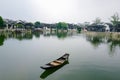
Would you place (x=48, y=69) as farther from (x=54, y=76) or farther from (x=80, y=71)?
(x=80, y=71)

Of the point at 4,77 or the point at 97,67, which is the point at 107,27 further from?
the point at 4,77

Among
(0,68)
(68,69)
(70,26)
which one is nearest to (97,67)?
(68,69)

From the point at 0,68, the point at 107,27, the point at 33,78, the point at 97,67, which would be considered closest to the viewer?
the point at 33,78

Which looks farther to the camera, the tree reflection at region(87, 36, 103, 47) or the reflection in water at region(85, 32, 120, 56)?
the tree reflection at region(87, 36, 103, 47)

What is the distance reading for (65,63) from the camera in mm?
21406

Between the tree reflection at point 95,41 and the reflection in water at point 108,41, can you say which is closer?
the reflection in water at point 108,41

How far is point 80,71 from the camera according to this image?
18312 mm

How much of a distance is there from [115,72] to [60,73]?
259 inches

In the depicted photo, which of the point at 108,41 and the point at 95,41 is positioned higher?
the point at 95,41

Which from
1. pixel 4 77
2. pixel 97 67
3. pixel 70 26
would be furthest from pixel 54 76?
pixel 70 26

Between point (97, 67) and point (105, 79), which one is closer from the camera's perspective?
point (105, 79)

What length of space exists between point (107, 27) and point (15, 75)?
110m

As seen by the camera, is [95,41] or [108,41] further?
[108,41]

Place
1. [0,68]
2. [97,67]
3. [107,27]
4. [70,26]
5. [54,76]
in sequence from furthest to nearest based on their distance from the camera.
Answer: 1. [70,26]
2. [107,27]
3. [97,67]
4. [0,68]
5. [54,76]
